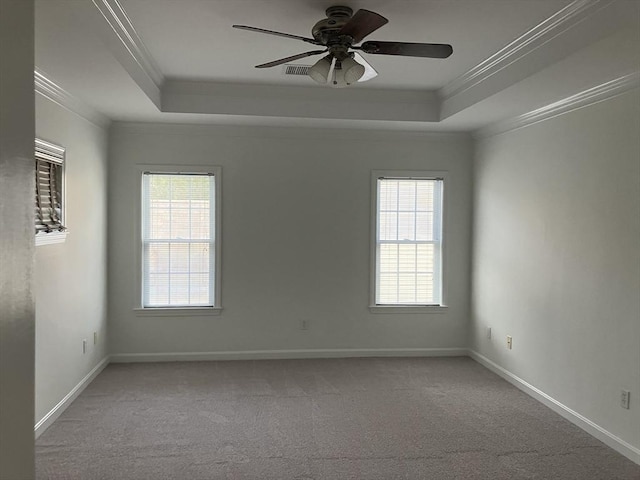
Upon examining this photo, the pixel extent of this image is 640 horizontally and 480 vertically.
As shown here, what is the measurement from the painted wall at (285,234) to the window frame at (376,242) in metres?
0.06

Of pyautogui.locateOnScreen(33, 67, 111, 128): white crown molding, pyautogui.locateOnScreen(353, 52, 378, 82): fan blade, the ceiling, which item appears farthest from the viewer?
pyautogui.locateOnScreen(33, 67, 111, 128): white crown molding

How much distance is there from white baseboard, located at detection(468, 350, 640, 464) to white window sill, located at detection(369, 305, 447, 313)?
697mm

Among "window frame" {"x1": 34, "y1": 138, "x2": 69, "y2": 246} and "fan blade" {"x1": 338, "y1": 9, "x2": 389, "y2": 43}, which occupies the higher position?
"fan blade" {"x1": 338, "y1": 9, "x2": 389, "y2": 43}

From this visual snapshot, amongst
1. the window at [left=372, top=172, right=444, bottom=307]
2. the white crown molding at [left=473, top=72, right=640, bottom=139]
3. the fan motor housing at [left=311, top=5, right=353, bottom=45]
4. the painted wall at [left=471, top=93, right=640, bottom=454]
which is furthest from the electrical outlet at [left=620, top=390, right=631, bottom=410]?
the fan motor housing at [left=311, top=5, right=353, bottom=45]

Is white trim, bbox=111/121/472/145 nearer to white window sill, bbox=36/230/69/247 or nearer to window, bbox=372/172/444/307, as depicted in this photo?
window, bbox=372/172/444/307

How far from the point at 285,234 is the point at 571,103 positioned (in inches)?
119

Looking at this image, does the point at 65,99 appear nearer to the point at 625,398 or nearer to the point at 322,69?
the point at 322,69

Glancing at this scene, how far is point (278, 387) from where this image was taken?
4.59 meters

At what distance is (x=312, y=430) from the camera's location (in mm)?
3656

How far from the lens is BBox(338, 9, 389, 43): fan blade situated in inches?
96.2

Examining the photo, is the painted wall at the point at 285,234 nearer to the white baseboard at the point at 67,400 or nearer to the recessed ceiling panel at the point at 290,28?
the white baseboard at the point at 67,400

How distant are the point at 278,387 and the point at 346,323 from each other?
1.30m

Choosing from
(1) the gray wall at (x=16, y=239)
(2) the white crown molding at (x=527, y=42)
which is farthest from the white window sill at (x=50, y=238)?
(2) the white crown molding at (x=527, y=42)

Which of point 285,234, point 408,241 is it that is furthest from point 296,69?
point 408,241
